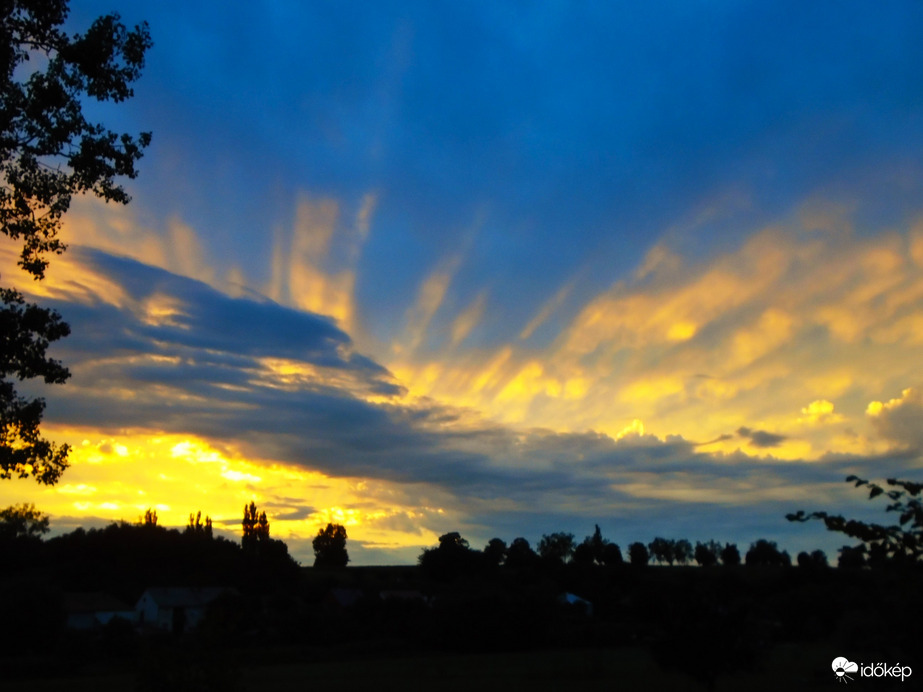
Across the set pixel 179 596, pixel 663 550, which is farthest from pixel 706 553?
pixel 179 596

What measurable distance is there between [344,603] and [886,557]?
94.1 m

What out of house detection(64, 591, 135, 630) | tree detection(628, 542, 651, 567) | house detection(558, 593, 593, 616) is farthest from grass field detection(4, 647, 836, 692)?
tree detection(628, 542, 651, 567)

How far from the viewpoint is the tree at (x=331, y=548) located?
493 ft

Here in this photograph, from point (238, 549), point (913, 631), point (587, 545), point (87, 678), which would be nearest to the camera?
point (913, 631)

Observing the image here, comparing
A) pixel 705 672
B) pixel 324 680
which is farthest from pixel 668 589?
pixel 324 680

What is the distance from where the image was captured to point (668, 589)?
2692 centimetres

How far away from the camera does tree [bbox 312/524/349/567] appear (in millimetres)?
150125

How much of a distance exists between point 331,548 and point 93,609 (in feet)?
231

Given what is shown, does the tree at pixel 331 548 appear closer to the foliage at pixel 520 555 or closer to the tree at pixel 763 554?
the foliage at pixel 520 555

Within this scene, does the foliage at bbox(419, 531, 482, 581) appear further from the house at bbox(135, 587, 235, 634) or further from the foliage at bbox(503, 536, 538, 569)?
the house at bbox(135, 587, 235, 634)

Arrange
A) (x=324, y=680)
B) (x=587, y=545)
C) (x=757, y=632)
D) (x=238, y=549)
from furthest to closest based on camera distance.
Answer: (x=587, y=545), (x=238, y=549), (x=324, y=680), (x=757, y=632)

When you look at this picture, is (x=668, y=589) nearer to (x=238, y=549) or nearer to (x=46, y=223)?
(x=46, y=223)

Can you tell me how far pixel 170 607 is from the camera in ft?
289

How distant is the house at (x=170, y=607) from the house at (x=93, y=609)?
1.58 m
